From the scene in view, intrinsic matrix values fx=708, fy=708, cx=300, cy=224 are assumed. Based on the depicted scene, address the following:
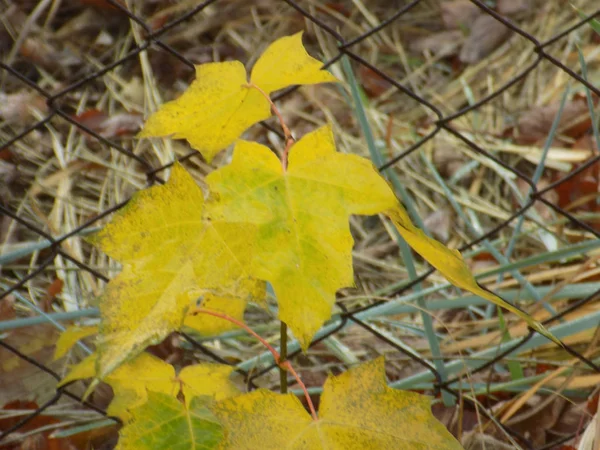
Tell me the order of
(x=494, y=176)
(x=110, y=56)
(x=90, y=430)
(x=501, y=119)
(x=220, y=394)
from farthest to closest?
(x=110, y=56), (x=501, y=119), (x=494, y=176), (x=90, y=430), (x=220, y=394)

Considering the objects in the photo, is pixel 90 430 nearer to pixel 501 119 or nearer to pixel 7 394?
pixel 7 394

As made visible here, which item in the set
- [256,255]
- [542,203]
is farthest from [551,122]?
[256,255]

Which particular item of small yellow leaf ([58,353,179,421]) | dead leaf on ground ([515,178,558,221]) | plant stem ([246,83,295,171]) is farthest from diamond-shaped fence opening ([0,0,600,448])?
plant stem ([246,83,295,171])

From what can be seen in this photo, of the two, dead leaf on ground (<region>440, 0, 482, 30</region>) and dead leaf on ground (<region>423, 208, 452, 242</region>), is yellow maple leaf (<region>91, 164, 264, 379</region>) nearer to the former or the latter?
dead leaf on ground (<region>423, 208, 452, 242</region>)

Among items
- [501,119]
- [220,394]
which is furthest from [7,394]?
[501,119]

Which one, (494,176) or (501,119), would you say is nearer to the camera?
(494,176)
